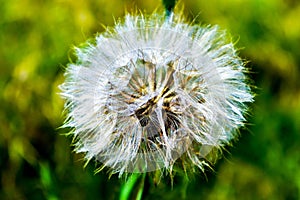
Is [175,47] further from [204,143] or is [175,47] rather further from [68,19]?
[68,19]

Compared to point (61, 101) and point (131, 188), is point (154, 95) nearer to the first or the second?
point (131, 188)

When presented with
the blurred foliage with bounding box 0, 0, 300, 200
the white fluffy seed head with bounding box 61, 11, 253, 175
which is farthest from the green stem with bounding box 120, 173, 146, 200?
the blurred foliage with bounding box 0, 0, 300, 200

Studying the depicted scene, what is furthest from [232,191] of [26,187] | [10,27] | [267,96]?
[10,27]

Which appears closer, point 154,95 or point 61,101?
point 154,95

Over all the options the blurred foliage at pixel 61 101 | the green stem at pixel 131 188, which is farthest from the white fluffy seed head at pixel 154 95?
the blurred foliage at pixel 61 101

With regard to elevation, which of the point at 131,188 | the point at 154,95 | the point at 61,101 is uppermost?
the point at 61,101

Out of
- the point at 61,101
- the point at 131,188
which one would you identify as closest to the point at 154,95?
the point at 131,188
